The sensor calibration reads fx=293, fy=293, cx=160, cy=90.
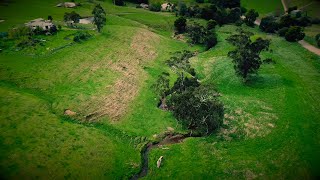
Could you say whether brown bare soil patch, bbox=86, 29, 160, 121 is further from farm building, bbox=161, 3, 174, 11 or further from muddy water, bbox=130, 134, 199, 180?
farm building, bbox=161, 3, 174, 11

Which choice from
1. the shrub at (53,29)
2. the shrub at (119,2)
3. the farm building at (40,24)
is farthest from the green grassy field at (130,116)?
the shrub at (119,2)

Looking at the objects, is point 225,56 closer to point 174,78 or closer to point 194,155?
point 174,78

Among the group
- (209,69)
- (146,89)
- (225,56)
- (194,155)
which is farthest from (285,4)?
(194,155)

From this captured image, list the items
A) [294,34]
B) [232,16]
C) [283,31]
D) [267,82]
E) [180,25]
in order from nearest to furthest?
[267,82] → [294,34] → [180,25] → [283,31] → [232,16]

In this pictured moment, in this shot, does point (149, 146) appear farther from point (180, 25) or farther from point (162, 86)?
point (180, 25)

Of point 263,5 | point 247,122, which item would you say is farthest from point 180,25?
point 263,5

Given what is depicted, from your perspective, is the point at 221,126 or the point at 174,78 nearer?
the point at 221,126
